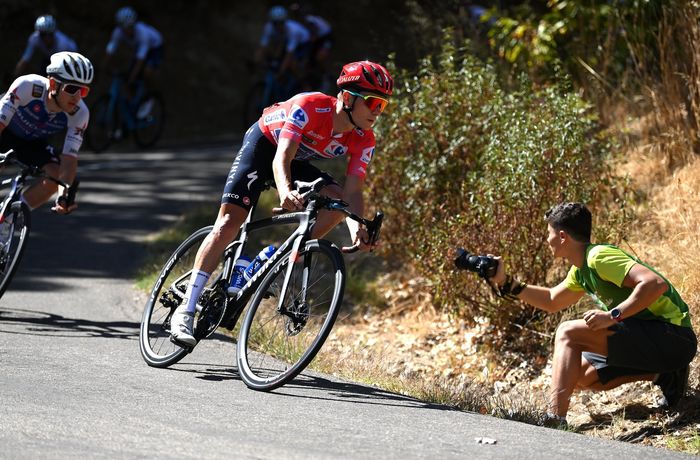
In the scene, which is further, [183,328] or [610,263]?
[183,328]

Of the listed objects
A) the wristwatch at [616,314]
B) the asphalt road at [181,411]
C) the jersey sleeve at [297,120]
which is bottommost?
the asphalt road at [181,411]

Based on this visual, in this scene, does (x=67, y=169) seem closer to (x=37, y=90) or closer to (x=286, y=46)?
(x=37, y=90)

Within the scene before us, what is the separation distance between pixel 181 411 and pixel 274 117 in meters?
1.95

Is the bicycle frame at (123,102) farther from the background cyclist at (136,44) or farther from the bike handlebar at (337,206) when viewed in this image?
the bike handlebar at (337,206)

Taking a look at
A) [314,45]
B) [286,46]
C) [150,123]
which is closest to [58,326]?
[150,123]

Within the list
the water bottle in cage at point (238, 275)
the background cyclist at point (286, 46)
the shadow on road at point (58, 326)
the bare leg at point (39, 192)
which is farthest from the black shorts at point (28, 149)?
the background cyclist at point (286, 46)

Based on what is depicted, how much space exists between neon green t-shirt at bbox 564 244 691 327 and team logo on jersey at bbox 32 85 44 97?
167 inches

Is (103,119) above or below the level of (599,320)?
above

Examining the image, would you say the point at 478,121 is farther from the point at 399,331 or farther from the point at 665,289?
the point at 665,289

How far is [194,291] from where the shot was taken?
6.52 meters

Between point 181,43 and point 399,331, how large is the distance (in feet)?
53.7

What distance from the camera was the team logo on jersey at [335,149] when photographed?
261 inches

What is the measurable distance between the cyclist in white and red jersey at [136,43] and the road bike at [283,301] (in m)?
10.7

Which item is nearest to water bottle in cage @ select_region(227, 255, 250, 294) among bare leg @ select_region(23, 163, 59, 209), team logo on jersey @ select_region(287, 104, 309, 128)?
team logo on jersey @ select_region(287, 104, 309, 128)
